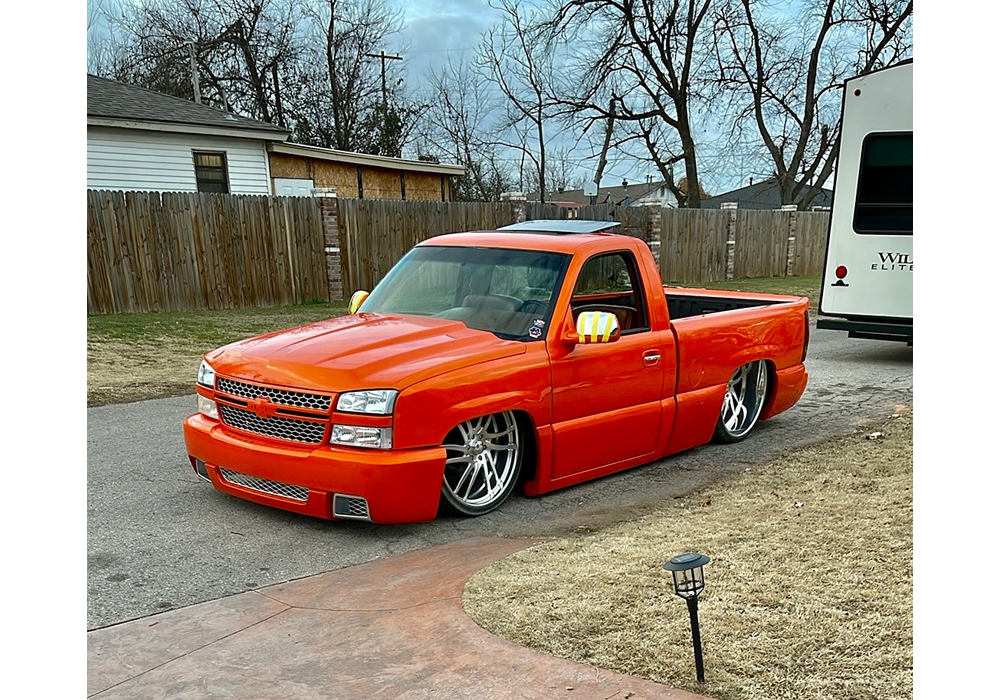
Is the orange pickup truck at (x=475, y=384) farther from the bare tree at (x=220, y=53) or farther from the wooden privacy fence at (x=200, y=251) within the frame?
the bare tree at (x=220, y=53)

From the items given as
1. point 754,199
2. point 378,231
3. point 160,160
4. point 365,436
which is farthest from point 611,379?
point 754,199

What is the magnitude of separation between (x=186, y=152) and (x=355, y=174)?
685cm

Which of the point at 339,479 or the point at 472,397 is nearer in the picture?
the point at 339,479

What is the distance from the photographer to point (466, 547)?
5.15 meters

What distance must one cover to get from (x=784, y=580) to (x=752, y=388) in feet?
13.2

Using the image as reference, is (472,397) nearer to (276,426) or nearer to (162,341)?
(276,426)

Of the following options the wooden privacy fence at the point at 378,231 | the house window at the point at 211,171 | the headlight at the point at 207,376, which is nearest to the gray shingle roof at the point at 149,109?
the house window at the point at 211,171

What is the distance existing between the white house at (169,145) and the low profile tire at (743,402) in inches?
641

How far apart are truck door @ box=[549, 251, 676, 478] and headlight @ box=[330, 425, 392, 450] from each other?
4.25ft

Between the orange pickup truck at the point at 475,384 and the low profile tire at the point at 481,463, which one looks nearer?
the orange pickup truck at the point at 475,384

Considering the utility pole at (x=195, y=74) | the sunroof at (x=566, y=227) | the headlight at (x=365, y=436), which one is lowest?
the headlight at (x=365, y=436)

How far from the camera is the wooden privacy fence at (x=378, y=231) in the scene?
62.7 ft

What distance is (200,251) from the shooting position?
56.0 ft
